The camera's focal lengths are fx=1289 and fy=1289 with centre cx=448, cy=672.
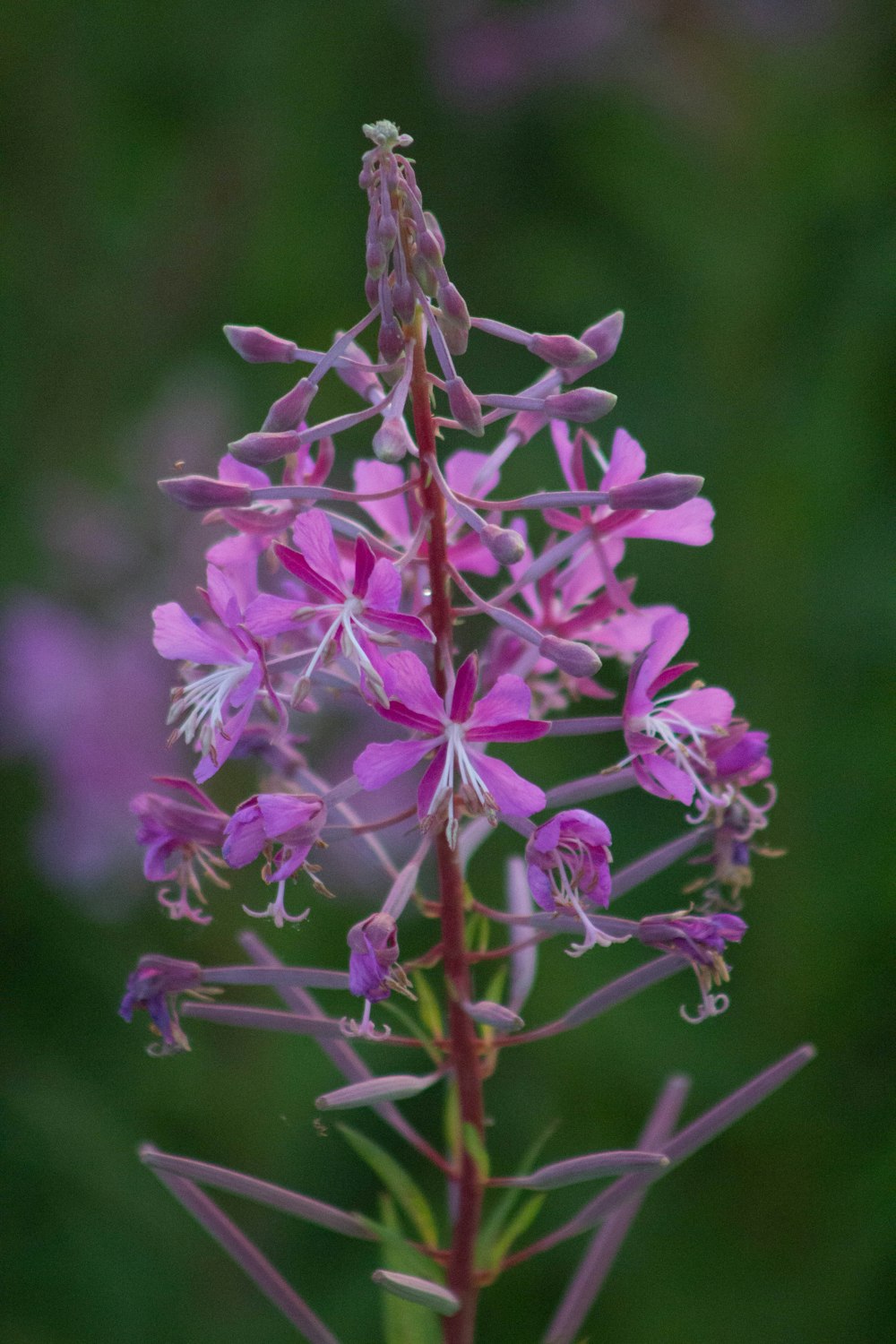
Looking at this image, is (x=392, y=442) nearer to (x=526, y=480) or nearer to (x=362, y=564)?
(x=362, y=564)

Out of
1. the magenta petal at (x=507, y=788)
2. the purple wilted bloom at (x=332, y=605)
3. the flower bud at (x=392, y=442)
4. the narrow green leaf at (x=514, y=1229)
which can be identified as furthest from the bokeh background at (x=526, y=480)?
the flower bud at (x=392, y=442)

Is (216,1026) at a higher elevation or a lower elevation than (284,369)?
lower

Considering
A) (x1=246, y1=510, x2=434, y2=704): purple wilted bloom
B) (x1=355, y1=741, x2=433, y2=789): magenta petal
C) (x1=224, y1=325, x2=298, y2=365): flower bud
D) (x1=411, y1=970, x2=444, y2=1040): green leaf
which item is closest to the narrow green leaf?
(x1=411, y1=970, x2=444, y2=1040): green leaf

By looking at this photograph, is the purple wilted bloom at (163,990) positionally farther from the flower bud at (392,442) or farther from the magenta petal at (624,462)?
the magenta petal at (624,462)

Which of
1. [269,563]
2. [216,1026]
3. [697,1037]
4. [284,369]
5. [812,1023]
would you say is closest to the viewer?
[269,563]

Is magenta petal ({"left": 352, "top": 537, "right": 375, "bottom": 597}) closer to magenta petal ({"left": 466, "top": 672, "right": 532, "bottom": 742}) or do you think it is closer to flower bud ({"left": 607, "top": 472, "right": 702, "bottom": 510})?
magenta petal ({"left": 466, "top": 672, "right": 532, "bottom": 742})

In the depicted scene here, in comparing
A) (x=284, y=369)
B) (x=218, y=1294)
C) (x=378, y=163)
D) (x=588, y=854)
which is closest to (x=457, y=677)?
(x=588, y=854)

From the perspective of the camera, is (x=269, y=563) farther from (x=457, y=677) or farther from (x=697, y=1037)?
(x=697, y=1037)
